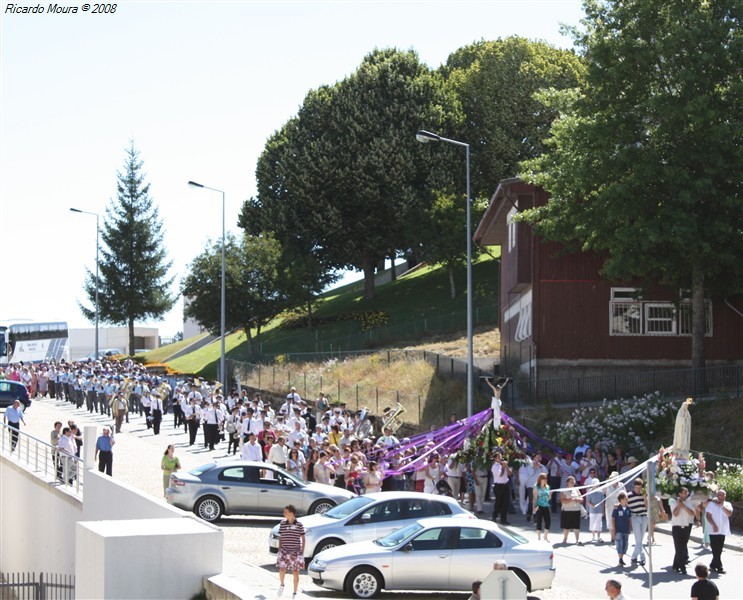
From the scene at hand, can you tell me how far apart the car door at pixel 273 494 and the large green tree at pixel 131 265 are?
5907 centimetres

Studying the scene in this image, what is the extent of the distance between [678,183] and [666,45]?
4.03 metres

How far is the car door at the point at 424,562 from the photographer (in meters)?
17.4

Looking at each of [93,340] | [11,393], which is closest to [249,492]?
[11,393]

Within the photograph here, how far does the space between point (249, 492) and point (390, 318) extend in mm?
46279

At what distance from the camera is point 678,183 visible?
110 feet

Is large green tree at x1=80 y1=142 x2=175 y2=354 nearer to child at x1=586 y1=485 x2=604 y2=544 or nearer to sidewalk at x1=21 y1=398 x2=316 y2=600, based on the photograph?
sidewalk at x1=21 y1=398 x2=316 y2=600

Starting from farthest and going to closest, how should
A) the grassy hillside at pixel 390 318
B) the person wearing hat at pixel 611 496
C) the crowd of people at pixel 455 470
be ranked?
1. the grassy hillside at pixel 390 318
2. the person wearing hat at pixel 611 496
3. the crowd of people at pixel 455 470

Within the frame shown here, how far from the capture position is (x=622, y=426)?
3119 cm

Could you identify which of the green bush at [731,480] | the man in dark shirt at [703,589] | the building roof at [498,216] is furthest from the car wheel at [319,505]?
the building roof at [498,216]

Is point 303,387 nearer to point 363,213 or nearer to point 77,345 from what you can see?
point 363,213

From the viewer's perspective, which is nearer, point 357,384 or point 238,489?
point 238,489

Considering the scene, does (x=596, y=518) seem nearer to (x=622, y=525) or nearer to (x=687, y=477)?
(x=687, y=477)

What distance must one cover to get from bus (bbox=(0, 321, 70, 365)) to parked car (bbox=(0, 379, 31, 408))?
92.5ft

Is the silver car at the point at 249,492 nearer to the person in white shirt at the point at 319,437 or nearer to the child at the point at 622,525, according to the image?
the person in white shirt at the point at 319,437
